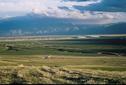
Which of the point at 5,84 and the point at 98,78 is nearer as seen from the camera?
the point at 5,84

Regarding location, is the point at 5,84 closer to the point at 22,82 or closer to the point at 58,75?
the point at 22,82

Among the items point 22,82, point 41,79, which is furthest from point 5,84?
point 41,79

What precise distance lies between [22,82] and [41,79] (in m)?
1.94

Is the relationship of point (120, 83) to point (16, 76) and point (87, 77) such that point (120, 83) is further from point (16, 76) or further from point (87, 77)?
point (16, 76)

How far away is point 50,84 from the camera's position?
96.7 ft

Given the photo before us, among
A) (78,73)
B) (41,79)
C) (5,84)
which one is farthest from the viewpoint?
(78,73)

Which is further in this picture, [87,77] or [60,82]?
[87,77]

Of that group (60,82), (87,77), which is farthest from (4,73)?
(87,77)

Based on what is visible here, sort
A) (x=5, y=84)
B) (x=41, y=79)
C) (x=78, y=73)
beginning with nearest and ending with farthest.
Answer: (x=5, y=84) → (x=41, y=79) → (x=78, y=73)

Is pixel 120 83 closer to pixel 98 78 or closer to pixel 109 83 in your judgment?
pixel 109 83

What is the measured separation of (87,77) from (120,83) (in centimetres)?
394

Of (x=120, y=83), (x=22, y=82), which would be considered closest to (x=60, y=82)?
(x=22, y=82)

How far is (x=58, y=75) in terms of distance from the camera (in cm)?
3300

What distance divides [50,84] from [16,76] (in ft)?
13.7
